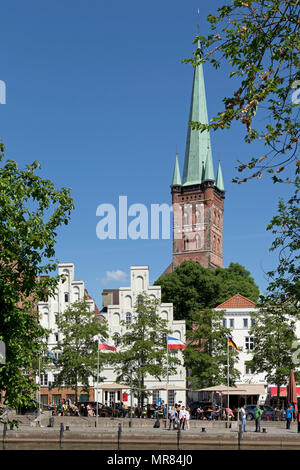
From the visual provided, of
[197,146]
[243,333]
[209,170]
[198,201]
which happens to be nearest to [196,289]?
[243,333]

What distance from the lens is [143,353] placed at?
2532 inches

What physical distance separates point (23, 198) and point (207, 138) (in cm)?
13295

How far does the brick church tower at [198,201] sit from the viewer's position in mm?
144875

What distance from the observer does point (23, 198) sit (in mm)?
21031

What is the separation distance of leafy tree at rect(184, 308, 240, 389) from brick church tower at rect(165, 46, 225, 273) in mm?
72512

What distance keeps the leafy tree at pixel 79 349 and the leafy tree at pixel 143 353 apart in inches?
97.1

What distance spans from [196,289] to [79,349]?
41500mm

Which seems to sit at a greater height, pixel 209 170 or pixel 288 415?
pixel 209 170

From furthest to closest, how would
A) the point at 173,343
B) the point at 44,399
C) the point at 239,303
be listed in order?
1. the point at 239,303
2. the point at 44,399
3. the point at 173,343

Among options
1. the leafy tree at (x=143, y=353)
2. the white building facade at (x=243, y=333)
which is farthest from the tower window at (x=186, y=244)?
the leafy tree at (x=143, y=353)

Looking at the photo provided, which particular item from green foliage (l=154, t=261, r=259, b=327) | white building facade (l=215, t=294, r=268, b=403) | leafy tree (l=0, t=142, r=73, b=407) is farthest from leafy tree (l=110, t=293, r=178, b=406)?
leafy tree (l=0, t=142, r=73, b=407)

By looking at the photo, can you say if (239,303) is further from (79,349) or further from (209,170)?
(209,170)
